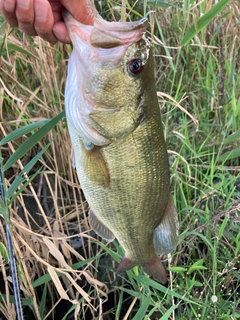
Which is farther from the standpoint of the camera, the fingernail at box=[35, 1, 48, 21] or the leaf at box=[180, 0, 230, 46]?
the leaf at box=[180, 0, 230, 46]

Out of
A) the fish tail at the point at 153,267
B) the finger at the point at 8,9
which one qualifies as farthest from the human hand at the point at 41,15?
A: the fish tail at the point at 153,267

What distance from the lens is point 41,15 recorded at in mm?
1013

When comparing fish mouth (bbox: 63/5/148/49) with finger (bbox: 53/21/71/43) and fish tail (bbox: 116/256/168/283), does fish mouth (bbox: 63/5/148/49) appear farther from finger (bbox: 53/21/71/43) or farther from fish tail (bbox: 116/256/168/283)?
fish tail (bbox: 116/256/168/283)

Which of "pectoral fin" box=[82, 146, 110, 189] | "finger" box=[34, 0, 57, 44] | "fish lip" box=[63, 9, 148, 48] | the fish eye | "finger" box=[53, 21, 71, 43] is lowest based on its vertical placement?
"pectoral fin" box=[82, 146, 110, 189]

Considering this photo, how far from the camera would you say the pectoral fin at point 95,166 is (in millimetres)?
1037

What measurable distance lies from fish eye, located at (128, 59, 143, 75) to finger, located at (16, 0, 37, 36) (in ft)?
0.99

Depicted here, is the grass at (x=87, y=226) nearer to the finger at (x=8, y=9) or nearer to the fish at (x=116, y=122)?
the finger at (x=8, y=9)

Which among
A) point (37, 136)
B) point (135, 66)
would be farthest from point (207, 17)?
point (37, 136)

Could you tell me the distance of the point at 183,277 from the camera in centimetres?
151

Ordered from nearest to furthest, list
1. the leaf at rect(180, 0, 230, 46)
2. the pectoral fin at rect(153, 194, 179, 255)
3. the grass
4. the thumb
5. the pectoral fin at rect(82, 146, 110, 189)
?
the thumb, the pectoral fin at rect(82, 146, 110, 189), the pectoral fin at rect(153, 194, 179, 255), the leaf at rect(180, 0, 230, 46), the grass

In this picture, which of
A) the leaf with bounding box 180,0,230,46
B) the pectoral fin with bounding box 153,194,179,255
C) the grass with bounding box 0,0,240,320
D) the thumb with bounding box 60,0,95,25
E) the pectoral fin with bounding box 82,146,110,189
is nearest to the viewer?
the thumb with bounding box 60,0,95,25

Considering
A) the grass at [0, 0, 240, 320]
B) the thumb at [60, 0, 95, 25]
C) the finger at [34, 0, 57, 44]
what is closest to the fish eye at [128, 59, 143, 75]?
the thumb at [60, 0, 95, 25]

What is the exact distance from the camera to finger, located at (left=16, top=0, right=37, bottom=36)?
98 cm

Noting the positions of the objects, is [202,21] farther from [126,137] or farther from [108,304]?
[108,304]
